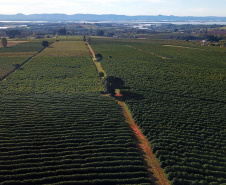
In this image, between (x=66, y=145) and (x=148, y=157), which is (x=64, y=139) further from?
(x=148, y=157)

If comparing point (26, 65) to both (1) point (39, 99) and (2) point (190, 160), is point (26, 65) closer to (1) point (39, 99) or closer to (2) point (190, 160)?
(1) point (39, 99)

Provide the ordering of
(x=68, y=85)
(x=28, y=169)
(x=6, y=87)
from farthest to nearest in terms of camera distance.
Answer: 1. (x=68, y=85)
2. (x=6, y=87)
3. (x=28, y=169)

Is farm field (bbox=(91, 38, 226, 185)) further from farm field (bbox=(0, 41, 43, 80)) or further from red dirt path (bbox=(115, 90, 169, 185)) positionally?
farm field (bbox=(0, 41, 43, 80))

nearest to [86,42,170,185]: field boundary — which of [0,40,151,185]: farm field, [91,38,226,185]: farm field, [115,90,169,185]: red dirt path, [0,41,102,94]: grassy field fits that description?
[115,90,169,185]: red dirt path

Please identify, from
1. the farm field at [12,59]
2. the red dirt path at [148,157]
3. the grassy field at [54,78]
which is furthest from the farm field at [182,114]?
the farm field at [12,59]

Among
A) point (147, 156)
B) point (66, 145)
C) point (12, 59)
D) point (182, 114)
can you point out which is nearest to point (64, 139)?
point (66, 145)

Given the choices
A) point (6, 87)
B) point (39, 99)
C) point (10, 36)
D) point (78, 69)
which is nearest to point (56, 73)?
point (78, 69)
